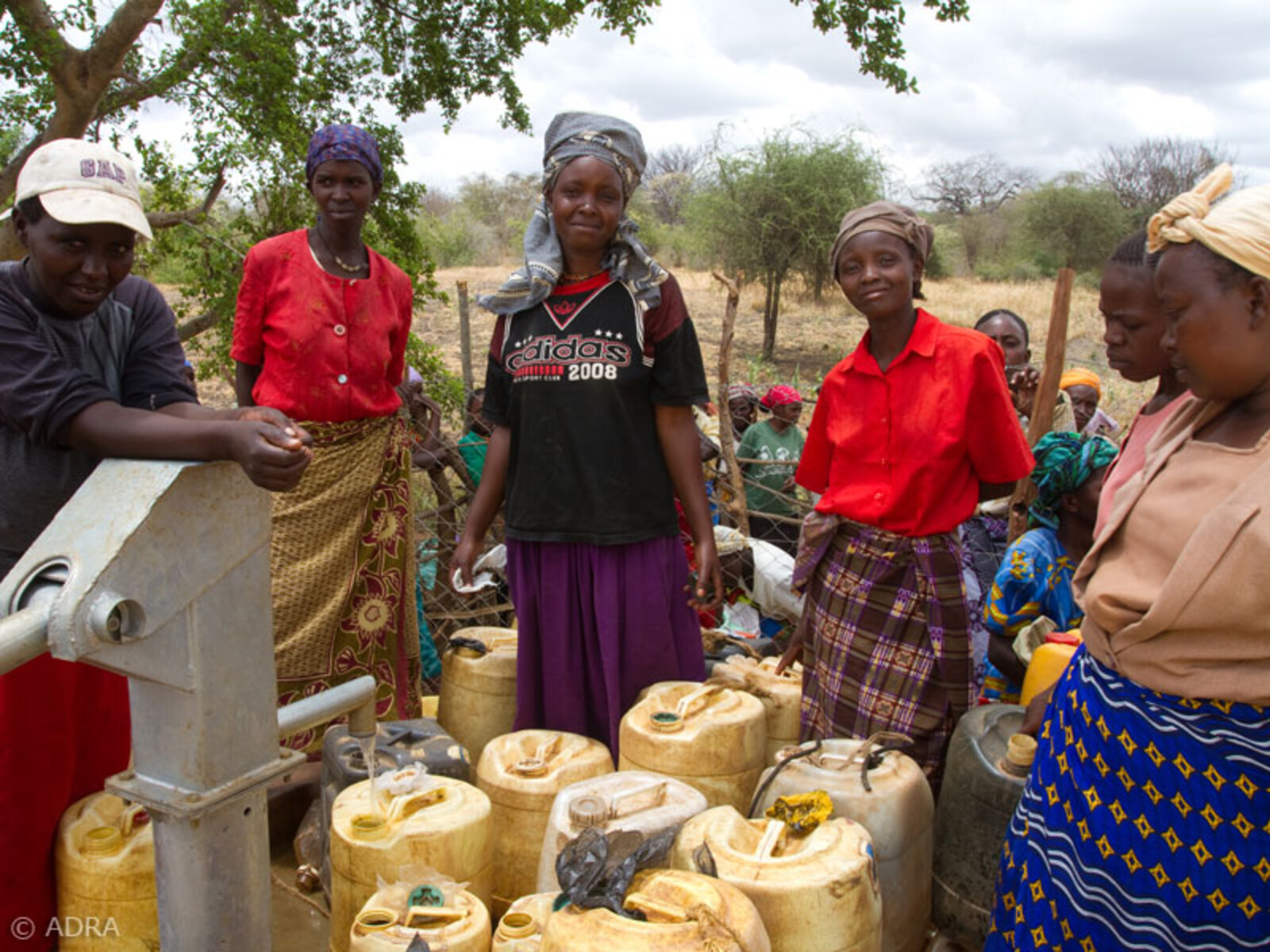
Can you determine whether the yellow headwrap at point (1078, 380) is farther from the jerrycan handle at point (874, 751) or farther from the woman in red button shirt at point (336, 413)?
the woman in red button shirt at point (336, 413)

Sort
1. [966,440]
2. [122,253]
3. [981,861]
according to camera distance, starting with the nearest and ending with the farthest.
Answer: [122,253]
[981,861]
[966,440]

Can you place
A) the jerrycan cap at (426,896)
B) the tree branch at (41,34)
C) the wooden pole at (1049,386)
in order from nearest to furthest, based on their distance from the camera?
1. the jerrycan cap at (426,896)
2. the wooden pole at (1049,386)
3. the tree branch at (41,34)

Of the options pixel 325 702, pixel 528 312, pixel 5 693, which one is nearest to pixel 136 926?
pixel 5 693

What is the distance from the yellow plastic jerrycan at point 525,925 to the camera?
1.77 metres

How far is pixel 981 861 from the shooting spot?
2.34 meters

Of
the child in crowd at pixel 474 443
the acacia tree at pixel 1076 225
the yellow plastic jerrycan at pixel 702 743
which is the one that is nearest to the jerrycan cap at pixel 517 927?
the yellow plastic jerrycan at pixel 702 743

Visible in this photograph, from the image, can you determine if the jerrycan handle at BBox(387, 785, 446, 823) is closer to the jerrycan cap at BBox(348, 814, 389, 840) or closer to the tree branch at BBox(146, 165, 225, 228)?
the jerrycan cap at BBox(348, 814, 389, 840)

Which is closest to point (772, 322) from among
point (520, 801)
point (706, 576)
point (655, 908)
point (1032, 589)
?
point (1032, 589)

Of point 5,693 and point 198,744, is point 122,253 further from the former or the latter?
point 198,744

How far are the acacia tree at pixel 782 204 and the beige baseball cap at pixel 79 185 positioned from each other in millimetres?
13455

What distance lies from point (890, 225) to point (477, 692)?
1.86 metres

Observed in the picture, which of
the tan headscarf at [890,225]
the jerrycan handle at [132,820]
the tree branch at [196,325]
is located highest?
the tan headscarf at [890,225]

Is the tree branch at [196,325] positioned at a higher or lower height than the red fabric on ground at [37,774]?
higher

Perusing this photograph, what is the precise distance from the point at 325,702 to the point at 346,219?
2.11m
